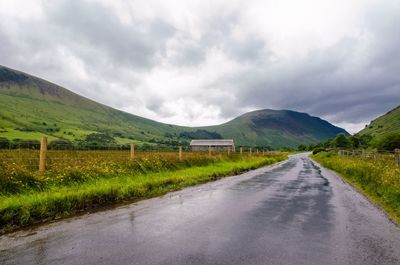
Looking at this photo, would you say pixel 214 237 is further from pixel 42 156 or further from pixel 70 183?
pixel 42 156

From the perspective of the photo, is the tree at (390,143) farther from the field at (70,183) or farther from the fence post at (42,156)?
the fence post at (42,156)

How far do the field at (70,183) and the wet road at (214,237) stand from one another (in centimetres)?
113

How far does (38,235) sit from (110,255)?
2373 mm

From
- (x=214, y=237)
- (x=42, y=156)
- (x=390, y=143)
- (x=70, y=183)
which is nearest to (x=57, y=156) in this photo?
(x=42, y=156)

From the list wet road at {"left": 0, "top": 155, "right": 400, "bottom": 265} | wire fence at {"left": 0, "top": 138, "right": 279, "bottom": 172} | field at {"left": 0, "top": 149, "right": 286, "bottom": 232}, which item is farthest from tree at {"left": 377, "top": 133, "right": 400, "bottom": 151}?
wet road at {"left": 0, "top": 155, "right": 400, "bottom": 265}

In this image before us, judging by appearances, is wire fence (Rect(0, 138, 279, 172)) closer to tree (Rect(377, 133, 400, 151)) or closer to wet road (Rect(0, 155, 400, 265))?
wet road (Rect(0, 155, 400, 265))

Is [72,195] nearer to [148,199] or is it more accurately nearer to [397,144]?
[148,199]

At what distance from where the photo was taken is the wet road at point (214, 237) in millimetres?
5262

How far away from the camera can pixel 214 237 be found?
21.1 ft

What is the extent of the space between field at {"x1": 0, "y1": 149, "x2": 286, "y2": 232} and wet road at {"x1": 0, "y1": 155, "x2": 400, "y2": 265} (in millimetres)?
1131

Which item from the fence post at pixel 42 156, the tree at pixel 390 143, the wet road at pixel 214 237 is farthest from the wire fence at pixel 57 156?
the tree at pixel 390 143

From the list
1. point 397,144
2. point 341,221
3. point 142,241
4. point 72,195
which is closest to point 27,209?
point 72,195

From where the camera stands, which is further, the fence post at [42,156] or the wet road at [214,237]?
the fence post at [42,156]

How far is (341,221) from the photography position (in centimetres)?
828
